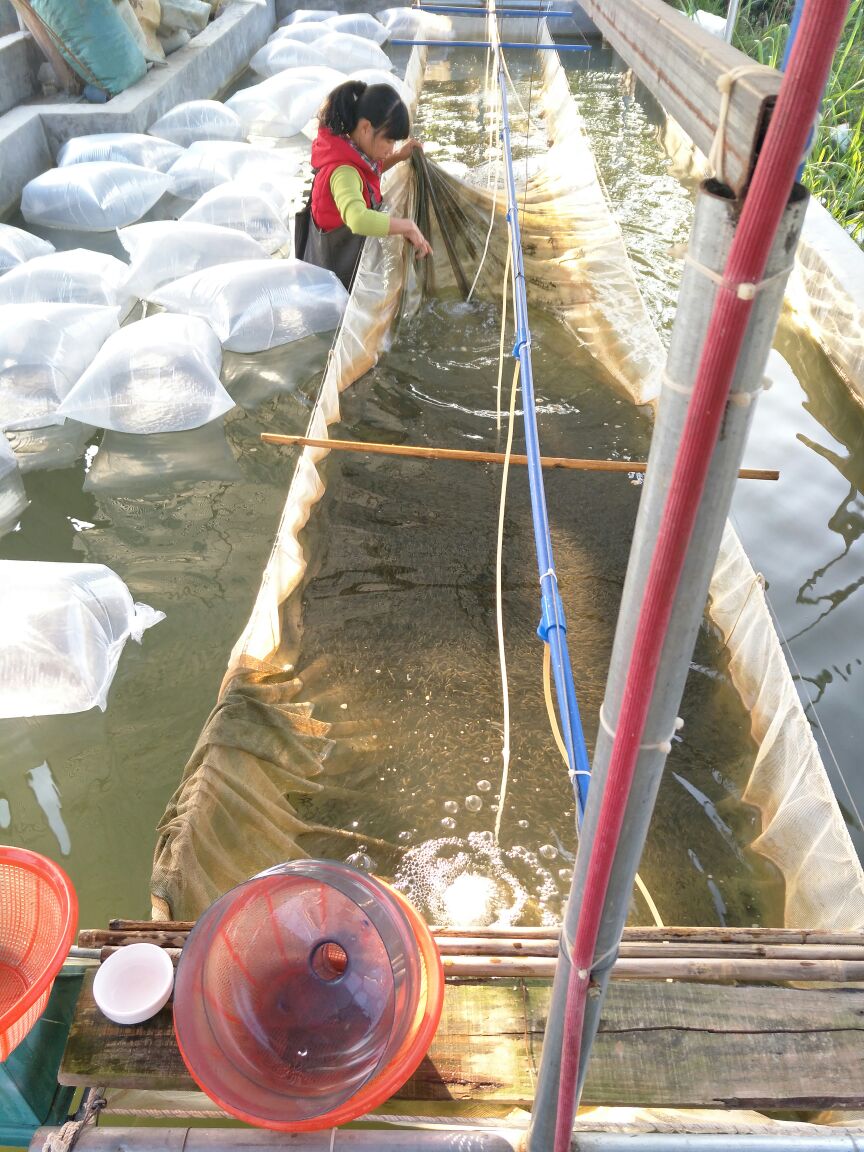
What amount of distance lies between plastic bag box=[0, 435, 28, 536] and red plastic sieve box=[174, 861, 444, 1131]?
2.91m

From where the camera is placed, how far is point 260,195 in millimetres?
5680

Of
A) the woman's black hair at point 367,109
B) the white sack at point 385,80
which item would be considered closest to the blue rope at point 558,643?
the woman's black hair at point 367,109

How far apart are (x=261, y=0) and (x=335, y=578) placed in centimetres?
1103

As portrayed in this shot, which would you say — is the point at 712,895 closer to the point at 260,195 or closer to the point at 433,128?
the point at 260,195

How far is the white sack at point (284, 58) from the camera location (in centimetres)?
932

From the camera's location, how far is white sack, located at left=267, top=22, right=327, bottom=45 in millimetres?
9895

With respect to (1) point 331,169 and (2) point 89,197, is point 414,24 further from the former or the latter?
(1) point 331,169

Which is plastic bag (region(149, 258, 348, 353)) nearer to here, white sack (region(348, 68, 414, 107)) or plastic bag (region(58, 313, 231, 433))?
plastic bag (region(58, 313, 231, 433))

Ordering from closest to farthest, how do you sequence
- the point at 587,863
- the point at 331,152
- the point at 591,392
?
the point at 587,863, the point at 331,152, the point at 591,392

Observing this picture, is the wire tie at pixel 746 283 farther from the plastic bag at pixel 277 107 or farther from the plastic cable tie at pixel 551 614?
the plastic bag at pixel 277 107

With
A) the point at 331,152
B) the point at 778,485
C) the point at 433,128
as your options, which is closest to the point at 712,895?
the point at 778,485

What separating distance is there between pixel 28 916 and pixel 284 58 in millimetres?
10472

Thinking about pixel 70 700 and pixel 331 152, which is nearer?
pixel 70 700

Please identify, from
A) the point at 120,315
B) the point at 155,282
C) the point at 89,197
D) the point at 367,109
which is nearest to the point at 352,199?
the point at 367,109
